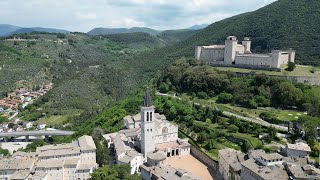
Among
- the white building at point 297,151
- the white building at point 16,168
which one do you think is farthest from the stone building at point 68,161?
the white building at point 297,151

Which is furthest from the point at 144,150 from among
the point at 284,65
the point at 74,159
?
the point at 284,65

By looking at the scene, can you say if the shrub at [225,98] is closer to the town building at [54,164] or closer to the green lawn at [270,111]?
the green lawn at [270,111]

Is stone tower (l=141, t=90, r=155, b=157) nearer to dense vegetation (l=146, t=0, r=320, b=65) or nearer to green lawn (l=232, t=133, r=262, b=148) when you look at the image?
green lawn (l=232, t=133, r=262, b=148)

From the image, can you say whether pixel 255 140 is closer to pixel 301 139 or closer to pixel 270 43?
pixel 301 139

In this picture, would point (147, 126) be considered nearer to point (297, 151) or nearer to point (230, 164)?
point (230, 164)

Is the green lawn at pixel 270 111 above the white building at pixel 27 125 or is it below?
above

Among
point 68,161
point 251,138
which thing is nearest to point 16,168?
point 68,161
